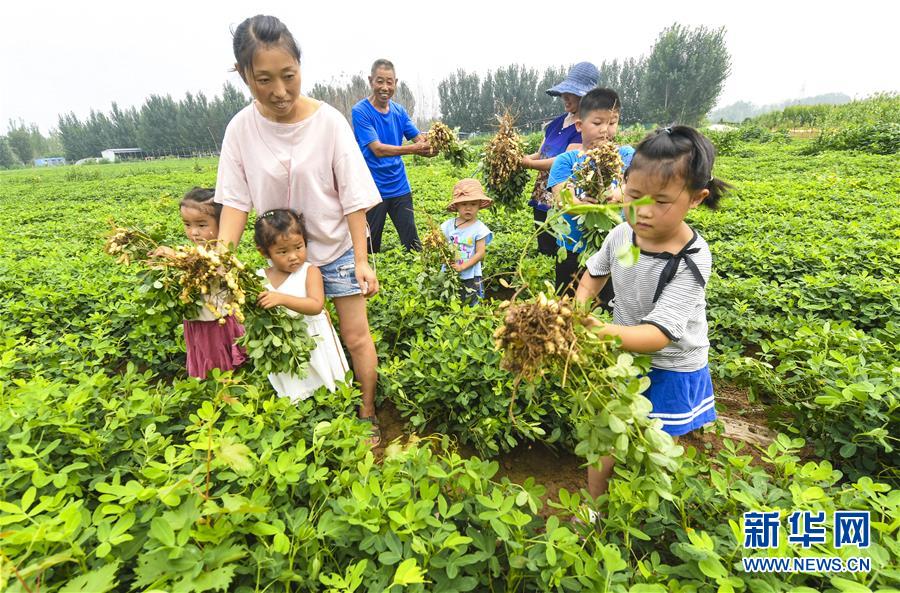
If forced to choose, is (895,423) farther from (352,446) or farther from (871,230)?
(871,230)

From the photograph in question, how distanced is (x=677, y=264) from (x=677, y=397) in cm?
57

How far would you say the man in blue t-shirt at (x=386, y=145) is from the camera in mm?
3984

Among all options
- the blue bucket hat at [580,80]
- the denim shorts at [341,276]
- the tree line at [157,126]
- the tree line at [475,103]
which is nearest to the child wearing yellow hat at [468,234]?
the blue bucket hat at [580,80]

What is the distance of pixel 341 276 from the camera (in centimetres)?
242

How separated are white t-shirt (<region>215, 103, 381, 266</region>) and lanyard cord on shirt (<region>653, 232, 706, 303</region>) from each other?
147 cm

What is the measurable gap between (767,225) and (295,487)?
6401 mm

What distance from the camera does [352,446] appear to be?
1.80m

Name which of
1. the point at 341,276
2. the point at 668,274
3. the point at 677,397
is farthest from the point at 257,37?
the point at 677,397

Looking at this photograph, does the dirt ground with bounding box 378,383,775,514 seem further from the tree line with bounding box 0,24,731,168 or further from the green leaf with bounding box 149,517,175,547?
the tree line with bounding box 0,24,731,168

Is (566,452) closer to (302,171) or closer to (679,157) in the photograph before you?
(679,157)

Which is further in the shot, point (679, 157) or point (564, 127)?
point (564, 127)

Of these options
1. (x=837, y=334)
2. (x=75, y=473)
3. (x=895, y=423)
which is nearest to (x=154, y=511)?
(x=75, y=473)

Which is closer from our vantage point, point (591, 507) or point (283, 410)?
point (591, 507)

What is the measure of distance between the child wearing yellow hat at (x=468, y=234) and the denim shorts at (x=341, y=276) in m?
1.29
